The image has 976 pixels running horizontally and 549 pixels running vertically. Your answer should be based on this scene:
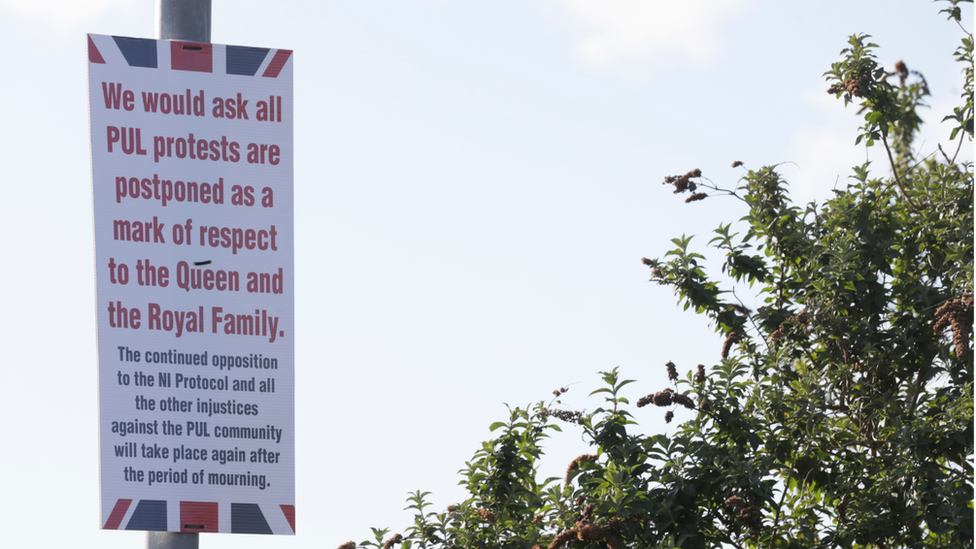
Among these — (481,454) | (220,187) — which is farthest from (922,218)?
(220,187)

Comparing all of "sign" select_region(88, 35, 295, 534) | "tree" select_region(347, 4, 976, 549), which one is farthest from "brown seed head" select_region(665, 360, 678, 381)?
"sign" select_region(88, 35, 295, 534)

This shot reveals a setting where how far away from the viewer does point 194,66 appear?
16.2 ft

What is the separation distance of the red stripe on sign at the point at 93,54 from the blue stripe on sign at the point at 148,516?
214 cm

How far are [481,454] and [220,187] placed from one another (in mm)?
2041

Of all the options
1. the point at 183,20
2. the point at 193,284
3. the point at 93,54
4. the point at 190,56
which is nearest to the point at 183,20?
the point at 183,20

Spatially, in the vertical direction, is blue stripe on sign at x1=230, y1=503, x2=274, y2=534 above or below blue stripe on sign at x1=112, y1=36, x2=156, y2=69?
below

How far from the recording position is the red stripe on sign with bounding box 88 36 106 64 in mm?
4926

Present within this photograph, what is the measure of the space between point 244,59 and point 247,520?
7.44 ft

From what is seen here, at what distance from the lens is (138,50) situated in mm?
4953

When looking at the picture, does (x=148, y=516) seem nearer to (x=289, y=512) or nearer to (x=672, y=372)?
(x=289, y=512)

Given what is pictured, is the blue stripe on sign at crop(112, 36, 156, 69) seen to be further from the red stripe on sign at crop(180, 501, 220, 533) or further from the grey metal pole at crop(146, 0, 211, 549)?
the red stripe on sign at crop(180, 501, 220, 533)

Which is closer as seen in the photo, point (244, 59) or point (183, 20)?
point (183, 20)

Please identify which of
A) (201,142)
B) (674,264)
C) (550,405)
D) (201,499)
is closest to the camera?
(201,499)

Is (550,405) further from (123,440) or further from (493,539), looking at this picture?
(123,440)
